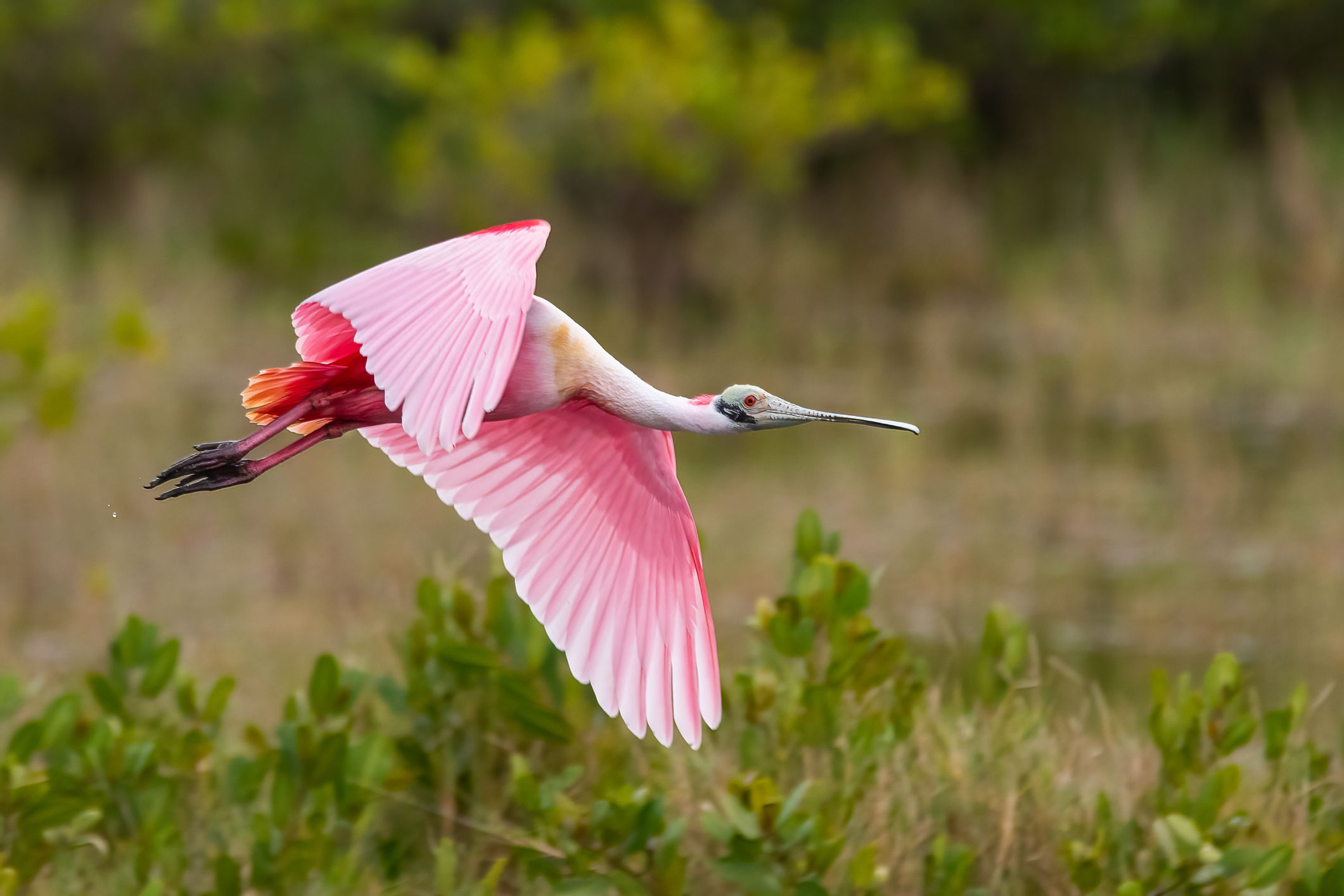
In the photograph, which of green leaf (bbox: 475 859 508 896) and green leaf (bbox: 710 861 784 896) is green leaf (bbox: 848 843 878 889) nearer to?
green leaf (bbox: 710 861 784 896)

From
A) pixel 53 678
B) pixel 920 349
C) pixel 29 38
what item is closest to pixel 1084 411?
pixel 920 349

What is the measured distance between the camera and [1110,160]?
1633cm

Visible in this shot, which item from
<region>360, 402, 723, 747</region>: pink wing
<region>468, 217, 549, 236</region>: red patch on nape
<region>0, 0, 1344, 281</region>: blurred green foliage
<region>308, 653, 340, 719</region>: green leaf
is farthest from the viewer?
<region>0, 0, 1344, 281</region>: blurred green foliage

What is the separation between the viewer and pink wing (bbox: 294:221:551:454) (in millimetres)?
2570

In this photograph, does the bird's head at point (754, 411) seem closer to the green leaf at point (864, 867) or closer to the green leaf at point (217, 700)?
the green leaf at point (864, 867)

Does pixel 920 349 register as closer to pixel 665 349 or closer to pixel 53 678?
pixel 665 349

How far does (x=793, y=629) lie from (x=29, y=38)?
10.9 metres

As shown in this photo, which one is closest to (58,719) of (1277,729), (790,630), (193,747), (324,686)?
(193,747)

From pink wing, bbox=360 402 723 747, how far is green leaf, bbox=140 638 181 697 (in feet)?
2.86

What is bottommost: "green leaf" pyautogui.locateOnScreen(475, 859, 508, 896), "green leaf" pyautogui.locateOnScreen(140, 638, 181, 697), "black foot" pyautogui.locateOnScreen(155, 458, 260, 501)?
"green leaf" pyautogui.locateOnScreen(475, 859, 508, 896)

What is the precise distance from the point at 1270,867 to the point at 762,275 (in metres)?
11.0

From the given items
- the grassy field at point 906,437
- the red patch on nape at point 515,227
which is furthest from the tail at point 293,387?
the grassy field at point 906,437

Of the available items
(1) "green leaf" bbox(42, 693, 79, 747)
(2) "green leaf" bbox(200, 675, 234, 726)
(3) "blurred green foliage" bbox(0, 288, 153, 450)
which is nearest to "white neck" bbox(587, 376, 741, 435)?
(2) "green leaf" bbox(200, 675, 234, 726)

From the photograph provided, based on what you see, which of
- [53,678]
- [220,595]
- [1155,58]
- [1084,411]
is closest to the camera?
[53,678]
